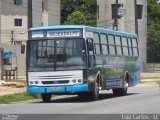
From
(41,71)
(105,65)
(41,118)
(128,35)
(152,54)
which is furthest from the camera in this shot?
(152,54)

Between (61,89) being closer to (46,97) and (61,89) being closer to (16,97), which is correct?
(46,97)

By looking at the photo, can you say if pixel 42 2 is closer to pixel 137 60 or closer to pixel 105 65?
pixel 137 60

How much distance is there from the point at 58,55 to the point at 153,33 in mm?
74184

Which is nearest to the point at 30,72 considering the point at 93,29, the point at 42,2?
the point at 93,29

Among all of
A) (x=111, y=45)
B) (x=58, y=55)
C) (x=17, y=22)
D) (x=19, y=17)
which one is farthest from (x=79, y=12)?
(x=58, y=55)

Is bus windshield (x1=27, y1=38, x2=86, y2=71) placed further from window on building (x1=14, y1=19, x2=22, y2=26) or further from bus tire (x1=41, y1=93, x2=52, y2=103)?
window on building (x1=14, y1=19, x2=22, y2=26)

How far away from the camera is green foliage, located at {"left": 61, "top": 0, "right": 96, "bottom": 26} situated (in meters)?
102

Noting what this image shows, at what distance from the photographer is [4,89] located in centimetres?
3538

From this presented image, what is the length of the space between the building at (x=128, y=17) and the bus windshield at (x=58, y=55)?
5248cm

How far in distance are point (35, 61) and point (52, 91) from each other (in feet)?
4.92

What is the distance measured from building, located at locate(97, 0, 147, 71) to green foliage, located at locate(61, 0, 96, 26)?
61.2 feet

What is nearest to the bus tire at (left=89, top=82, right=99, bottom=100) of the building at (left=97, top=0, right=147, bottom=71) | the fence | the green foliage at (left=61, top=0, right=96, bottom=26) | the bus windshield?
the bus windshield

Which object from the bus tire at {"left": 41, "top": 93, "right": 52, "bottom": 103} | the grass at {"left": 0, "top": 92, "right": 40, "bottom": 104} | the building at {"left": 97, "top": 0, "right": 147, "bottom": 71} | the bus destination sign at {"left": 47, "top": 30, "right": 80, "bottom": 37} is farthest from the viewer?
the building at {"left": 97, "top": 0, "right": 147, "bottom": 71}

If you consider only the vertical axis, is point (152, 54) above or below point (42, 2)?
below
